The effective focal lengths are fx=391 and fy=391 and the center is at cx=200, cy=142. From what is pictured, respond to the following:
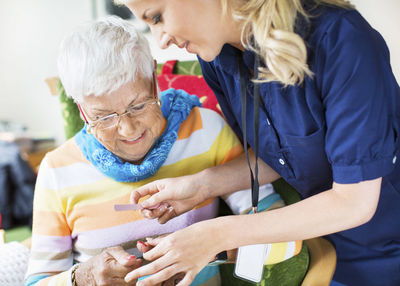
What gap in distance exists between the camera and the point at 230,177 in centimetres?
125

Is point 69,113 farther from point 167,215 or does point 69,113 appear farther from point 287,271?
point 287,271

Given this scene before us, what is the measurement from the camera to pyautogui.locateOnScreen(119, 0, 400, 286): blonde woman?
33.5 inches

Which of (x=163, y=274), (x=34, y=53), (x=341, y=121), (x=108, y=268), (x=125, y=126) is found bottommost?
(x=34, y=53)

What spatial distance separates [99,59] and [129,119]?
0.63ft

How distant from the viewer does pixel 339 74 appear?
33.5 inches

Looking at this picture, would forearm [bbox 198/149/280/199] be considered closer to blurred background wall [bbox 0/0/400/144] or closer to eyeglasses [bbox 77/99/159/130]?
eyeglasses [bbox 77/99/159/130]

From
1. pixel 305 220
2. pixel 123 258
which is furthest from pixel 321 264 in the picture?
pixel 123 258

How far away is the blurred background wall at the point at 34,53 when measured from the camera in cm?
363

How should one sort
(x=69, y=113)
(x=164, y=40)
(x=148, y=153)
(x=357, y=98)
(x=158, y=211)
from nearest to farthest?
(x=357, y=98) < (x=164, y=40) < (x=158, y=211) < (x=148, y=153) < (x=69, y=113)

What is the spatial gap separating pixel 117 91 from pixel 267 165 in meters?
0.53

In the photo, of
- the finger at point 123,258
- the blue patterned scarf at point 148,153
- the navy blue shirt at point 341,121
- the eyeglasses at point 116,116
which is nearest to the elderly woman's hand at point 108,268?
the finger at point 123,258

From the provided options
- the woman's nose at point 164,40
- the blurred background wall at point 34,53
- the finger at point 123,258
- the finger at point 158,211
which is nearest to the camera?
the woman's nose at point 164,40

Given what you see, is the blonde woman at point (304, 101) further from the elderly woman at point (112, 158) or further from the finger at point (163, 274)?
the elderly woman at point (112, 158)

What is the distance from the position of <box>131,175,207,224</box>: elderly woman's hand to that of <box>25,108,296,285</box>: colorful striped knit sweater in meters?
0.11
